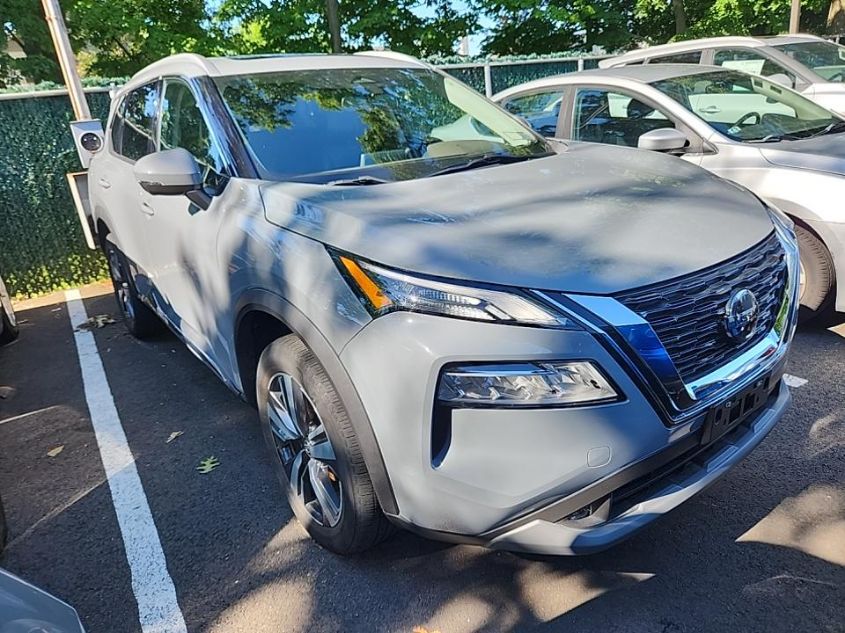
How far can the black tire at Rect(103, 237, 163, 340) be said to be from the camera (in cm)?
472

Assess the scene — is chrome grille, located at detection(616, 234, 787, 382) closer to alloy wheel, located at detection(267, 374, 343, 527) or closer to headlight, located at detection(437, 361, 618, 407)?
headlight, located at detection(437, 361, 618, 407)

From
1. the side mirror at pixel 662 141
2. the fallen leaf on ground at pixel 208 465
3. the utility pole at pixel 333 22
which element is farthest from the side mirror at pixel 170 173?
the utility pole at pixel 333 22

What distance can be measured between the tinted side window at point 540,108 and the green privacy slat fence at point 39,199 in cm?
421

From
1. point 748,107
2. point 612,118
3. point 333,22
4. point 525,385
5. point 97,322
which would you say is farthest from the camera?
point 333,22

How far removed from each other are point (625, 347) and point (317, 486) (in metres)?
1.30

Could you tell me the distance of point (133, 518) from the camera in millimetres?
2896

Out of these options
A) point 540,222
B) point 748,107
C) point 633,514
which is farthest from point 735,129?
point 633,514

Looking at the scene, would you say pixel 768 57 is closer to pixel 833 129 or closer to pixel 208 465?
pixel 833 129

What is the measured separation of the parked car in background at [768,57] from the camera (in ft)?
25.3

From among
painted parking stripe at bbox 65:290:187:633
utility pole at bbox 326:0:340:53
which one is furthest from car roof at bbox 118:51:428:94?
utility pole at bbox 326:0:340:53

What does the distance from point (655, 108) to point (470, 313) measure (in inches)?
141

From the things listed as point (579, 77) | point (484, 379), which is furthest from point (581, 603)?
point (579, 77)

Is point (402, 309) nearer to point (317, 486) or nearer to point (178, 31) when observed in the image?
point (317, 486)

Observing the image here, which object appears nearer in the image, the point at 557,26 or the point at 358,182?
the point at 358,182
